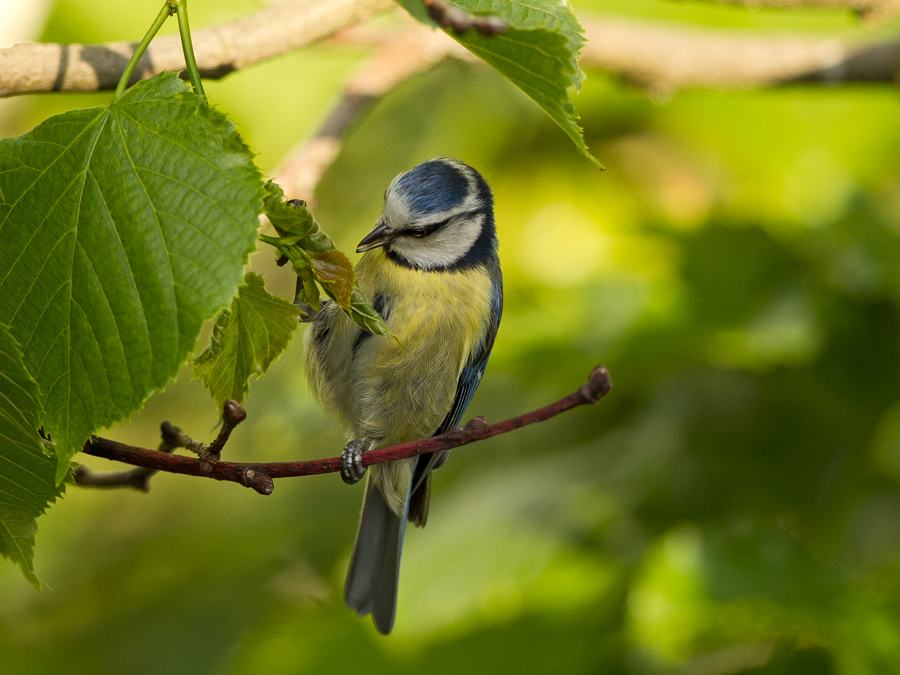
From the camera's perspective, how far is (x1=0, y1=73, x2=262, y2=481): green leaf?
973 mm

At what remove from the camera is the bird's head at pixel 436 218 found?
73.0 inches

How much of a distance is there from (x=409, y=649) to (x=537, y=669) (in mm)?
389

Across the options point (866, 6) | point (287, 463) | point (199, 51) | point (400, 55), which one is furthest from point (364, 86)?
point (866, 6)

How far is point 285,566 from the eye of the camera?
3744mm

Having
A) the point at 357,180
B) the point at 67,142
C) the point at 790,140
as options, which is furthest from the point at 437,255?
the point at 790,140

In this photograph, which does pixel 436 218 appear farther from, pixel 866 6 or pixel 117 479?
pixel 866 6

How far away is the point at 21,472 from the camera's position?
1.16m

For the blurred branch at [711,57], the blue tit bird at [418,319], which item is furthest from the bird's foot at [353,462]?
the blurred branch at [711,57]

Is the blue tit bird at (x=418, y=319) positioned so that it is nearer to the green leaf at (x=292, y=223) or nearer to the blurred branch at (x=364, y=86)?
the blurred branch at (x=364, y=86)

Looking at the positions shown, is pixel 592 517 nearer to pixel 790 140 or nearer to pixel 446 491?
pixel 446 491

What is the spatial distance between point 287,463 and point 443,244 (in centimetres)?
107

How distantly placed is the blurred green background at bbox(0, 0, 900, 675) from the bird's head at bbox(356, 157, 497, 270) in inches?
27.2

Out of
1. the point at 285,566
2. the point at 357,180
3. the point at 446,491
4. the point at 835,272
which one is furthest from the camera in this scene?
the point at 357,180

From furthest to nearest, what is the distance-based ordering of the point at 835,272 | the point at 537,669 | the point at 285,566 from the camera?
the point at 285,566, the point at 835,272, the point at 537,669
